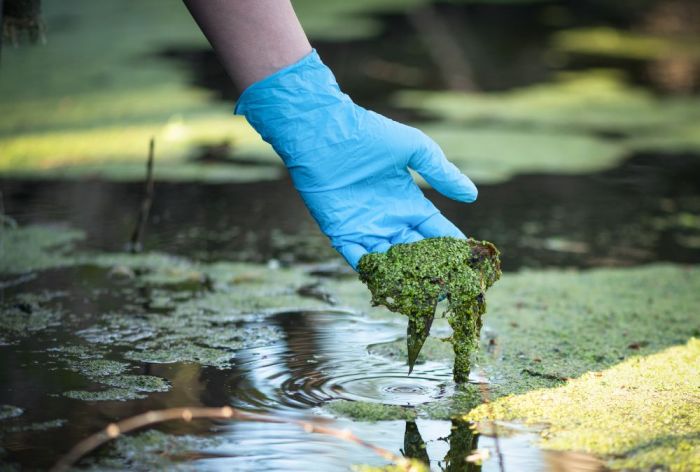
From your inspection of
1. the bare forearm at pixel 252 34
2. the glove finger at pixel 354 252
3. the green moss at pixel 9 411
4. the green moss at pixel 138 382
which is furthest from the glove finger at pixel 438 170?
the green moss at pixel 9 411

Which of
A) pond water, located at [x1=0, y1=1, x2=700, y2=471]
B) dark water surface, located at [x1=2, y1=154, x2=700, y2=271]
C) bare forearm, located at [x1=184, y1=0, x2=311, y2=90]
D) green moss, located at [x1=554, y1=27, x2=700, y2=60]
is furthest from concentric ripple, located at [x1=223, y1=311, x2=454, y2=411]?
green moss, located at [x1=554, y1=27, x2=700, y2=60]

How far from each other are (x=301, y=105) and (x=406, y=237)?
0.41 metres

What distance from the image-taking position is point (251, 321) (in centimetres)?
273

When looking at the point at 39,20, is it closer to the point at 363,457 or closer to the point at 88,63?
the point at 363,457

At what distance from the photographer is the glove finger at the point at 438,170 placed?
2.33 metres

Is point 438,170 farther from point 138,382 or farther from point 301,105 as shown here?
point 138,382

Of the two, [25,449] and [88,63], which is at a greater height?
[88,63]

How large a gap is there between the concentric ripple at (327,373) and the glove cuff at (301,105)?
51 cm

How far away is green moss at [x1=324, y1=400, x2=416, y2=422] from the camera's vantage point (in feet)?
6.82

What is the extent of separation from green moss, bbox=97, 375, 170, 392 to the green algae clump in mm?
521

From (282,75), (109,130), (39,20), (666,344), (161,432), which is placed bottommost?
(666,344)

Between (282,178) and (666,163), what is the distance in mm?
2012

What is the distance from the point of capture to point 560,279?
325 cm

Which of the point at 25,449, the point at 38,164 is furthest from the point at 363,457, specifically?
the point at 38,164
